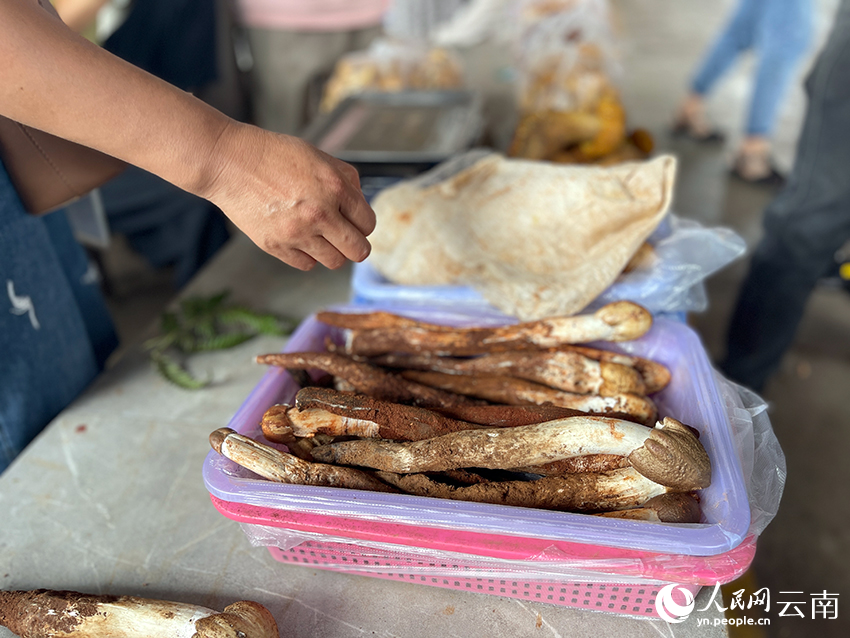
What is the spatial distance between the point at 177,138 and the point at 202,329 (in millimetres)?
992

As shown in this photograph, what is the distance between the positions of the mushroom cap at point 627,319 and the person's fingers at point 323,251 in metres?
0.60

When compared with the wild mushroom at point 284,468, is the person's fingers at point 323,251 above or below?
above

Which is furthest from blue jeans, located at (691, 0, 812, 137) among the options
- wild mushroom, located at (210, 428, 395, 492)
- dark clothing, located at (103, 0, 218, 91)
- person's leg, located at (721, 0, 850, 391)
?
wild mushroom, located at (210, 428, 395, 492)

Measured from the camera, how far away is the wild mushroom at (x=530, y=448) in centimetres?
88

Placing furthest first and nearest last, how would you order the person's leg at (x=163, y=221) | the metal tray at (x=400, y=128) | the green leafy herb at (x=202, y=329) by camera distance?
the person's leg at (x=163, y=221), the metal tray at (x=400, y=128), the green leafy herb at (x=202, y=329)

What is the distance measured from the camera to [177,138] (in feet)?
2.79

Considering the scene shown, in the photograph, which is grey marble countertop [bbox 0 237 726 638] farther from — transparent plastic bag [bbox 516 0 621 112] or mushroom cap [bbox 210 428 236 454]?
transparent plastic bag [bbox 516 0 621 112]

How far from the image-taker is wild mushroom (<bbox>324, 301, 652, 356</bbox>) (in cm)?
125

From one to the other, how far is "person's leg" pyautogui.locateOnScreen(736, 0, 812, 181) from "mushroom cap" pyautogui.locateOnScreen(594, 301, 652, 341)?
323 centimetres

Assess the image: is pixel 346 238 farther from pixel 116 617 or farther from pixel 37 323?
pixel 37 323

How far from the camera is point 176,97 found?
86 cm

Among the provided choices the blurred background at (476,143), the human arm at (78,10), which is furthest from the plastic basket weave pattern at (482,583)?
the human arm at (78,10)

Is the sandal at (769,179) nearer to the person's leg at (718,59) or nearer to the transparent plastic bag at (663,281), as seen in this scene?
the person's leg at (718,59)

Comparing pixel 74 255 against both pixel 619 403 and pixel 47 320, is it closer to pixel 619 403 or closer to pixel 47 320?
pixel 47 320
